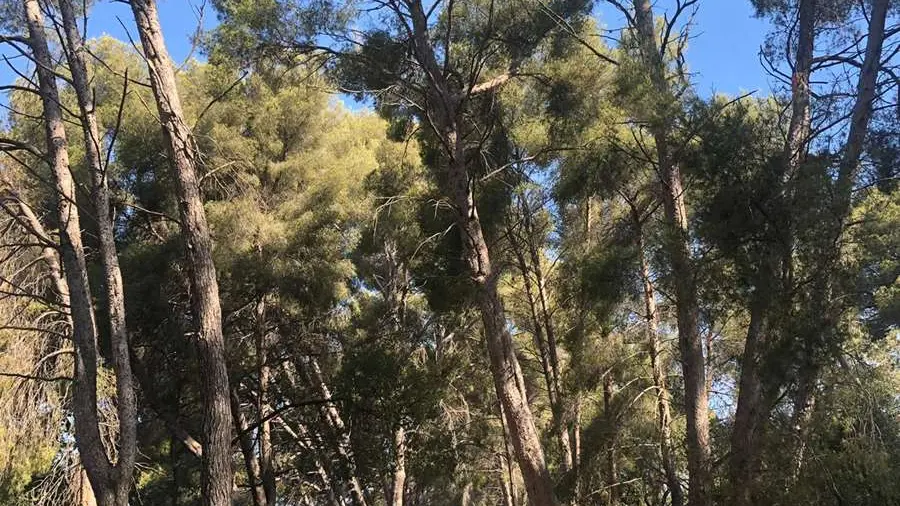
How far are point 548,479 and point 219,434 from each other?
3906 millimetres

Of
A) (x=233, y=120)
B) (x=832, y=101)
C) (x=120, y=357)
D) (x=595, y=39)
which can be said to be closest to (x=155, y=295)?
(x=233, y=120)

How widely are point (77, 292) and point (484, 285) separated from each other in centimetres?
415

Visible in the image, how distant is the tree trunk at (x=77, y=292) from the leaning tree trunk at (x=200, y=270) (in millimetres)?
826

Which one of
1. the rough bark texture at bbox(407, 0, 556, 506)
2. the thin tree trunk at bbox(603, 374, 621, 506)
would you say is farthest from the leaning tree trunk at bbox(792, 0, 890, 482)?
the thin tree trunk at bbox(603, 374, 621, 506)

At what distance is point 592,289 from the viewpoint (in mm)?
8883

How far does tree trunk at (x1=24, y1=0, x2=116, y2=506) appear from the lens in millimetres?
5320

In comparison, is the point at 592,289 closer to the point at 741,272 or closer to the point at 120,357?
the point at 741,272

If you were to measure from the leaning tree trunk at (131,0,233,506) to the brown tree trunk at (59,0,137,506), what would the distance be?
703 millimetres

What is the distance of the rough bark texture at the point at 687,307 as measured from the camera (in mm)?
7449

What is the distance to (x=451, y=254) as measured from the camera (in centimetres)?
1045

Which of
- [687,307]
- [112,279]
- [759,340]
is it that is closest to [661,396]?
[687,307]

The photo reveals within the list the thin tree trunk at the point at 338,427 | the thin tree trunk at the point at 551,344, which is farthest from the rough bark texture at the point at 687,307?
the thin tree trunk at the point at 338,427

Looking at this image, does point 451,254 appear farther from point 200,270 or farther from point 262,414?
point 200,270

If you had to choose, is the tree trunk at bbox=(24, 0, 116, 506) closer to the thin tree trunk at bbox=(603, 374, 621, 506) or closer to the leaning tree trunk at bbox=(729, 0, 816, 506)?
the leaning tree trunk at bbox=(729, 0, 816, 506)
